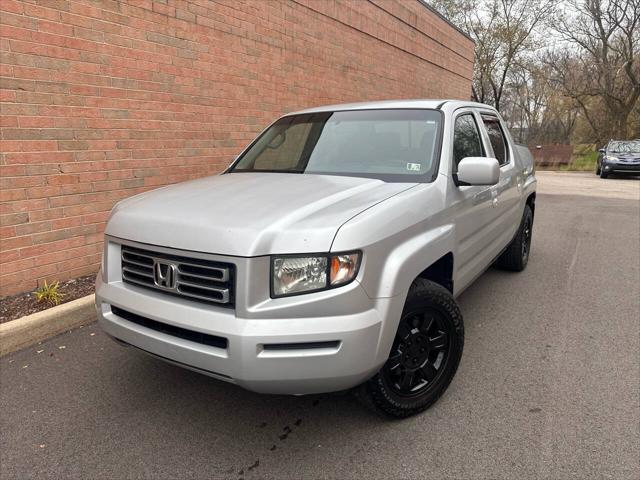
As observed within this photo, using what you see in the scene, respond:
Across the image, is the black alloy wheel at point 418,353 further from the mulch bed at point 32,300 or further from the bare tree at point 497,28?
the bare tree at point 497,28

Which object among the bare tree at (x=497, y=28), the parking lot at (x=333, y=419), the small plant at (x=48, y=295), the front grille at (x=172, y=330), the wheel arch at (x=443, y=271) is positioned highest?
the bare tree at (x=497, y=28)

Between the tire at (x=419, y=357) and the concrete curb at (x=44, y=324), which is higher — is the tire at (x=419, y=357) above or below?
above

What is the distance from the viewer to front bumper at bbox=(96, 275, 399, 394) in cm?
206

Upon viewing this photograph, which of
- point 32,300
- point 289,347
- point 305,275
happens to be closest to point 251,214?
point 305,275

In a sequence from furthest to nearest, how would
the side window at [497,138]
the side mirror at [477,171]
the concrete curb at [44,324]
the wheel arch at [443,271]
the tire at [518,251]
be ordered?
1. the tire at [518,251]
2. the side window at [497,138]
3. the concrete curb at [44,324]
4. the wheel arch at [443,271]
5. the side mirror at [477,171]

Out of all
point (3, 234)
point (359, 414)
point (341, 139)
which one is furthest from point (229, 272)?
point (3, 234)

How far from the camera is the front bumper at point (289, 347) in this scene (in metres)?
2.06

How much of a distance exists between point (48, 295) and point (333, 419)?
2917 millimetres

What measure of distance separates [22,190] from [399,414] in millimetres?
3663

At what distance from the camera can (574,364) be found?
328 cm

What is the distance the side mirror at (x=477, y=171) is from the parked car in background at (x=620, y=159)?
61.7 feet

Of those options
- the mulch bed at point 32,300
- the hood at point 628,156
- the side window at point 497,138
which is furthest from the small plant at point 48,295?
the hood at point 628,156

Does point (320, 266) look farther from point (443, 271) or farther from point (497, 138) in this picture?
point (497, 138)

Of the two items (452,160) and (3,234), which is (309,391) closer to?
(452,160)
